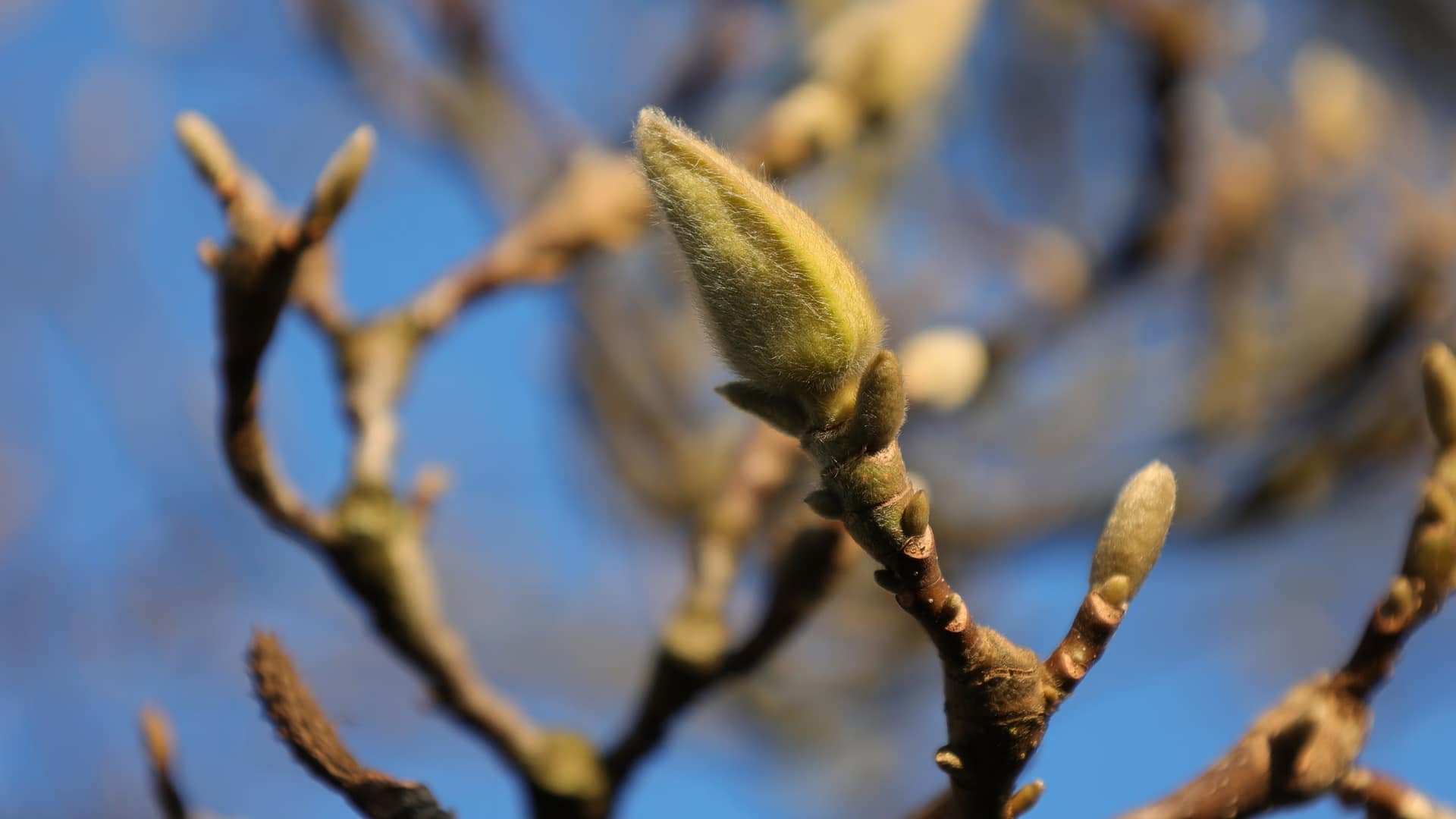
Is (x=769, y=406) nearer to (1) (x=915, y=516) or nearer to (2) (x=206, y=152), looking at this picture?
(1) (x=915, y=516)

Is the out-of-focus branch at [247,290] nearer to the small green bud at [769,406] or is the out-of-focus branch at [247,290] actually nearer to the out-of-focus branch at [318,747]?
the out-of-focus branch at [318,747]

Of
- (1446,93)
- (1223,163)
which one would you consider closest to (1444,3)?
(1446,93)

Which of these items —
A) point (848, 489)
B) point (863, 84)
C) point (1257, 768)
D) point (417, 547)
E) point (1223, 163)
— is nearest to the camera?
point (848, 489)

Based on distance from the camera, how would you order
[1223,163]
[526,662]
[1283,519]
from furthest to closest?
[526,662], [1223,163], [1283,519]

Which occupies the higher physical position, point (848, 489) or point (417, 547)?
point (417, 547)

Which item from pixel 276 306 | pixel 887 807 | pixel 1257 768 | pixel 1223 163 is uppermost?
pixel 1223 163

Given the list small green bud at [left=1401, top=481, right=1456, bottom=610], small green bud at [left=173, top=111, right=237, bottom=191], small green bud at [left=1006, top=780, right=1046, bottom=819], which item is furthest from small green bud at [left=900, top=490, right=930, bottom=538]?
small green bud at [left=173, top=111, right=237, bottom=191]

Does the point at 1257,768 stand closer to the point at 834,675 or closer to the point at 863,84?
the point at 863,84

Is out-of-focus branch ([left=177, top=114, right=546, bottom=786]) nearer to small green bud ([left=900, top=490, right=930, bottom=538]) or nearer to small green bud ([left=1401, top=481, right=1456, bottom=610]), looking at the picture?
small green bud ([left=900, top=490, right=930, bottom=538])
